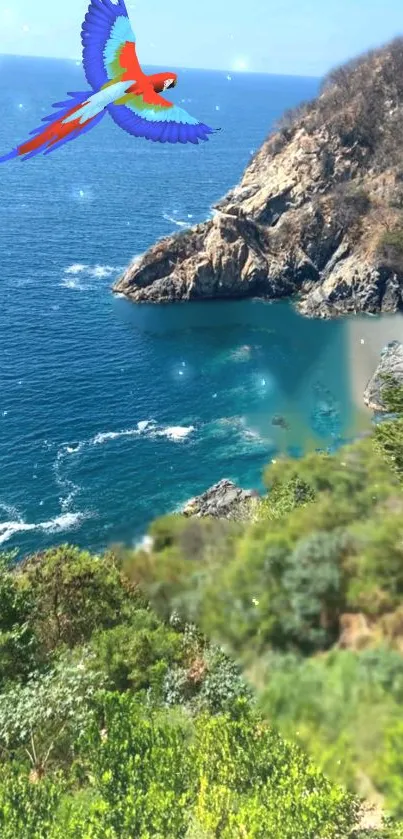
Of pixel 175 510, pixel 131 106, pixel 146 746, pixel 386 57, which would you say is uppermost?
pixel 386 57

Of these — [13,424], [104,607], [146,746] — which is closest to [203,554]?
[146,746]

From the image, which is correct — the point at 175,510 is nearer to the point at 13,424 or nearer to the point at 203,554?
the point at 13,424

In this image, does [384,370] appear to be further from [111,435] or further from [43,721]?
[43,721]

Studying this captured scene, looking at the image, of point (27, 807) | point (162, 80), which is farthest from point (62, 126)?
point (27, 807)

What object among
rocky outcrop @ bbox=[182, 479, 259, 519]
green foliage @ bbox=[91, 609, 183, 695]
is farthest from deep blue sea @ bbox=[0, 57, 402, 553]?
green foliage @ bbox=[91, 609, 183, 695]

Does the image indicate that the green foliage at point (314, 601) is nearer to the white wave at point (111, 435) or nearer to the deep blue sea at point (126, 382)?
the deep blue sea at point (126, 382)

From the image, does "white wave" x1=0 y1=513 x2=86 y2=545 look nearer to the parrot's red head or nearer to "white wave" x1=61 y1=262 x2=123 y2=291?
the parrot's red head
